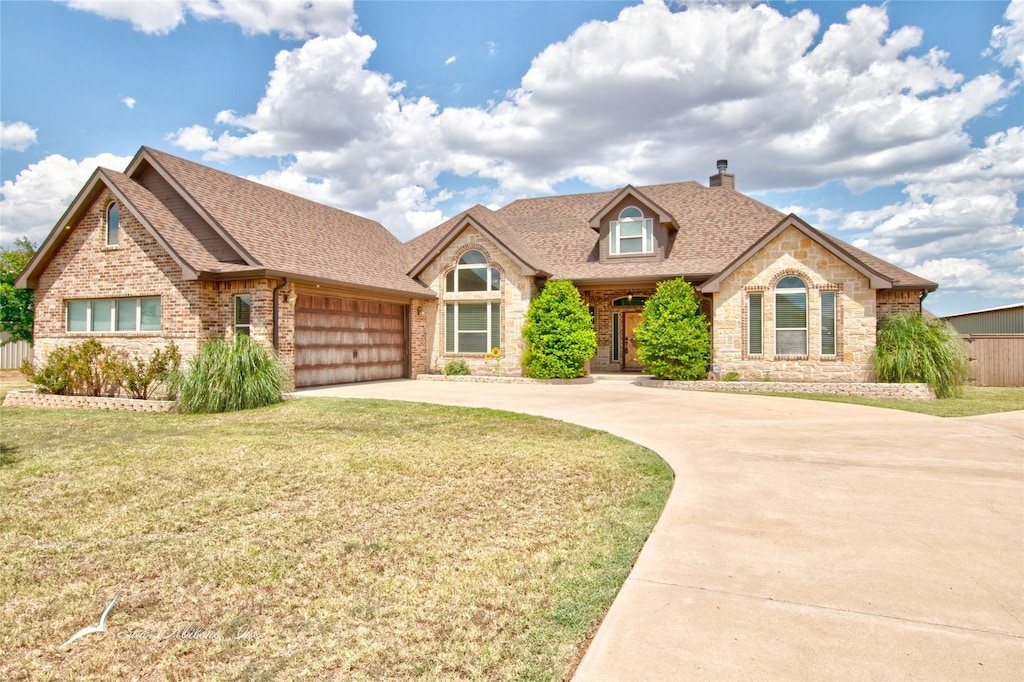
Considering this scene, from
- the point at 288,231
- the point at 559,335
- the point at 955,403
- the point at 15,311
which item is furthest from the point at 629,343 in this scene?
the point at 15,311

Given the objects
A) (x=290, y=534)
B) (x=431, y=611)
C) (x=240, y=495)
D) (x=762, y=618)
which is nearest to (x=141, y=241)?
(x=240, y=495)

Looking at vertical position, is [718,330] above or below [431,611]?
above

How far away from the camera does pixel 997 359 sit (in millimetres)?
18953

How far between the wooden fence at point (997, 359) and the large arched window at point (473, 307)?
14.8 metres

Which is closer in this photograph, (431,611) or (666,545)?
(431,611)

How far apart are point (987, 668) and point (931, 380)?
48.1ft

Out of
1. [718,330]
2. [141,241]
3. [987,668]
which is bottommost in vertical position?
[987,668]

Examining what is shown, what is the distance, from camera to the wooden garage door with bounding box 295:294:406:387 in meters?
16.3

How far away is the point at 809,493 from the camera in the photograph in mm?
5812

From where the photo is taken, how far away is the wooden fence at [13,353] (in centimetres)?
2467

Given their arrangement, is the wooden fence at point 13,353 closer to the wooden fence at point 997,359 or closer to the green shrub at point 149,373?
the green shrub at point 149,373

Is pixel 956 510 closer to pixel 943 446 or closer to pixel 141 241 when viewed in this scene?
pixel 943 446

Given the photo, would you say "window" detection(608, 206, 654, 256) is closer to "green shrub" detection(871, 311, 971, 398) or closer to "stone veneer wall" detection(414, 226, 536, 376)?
"stone veneer wall" detection(414, 226, 536, 376)

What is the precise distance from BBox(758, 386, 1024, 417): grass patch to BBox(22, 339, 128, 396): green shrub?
16.3 meters
